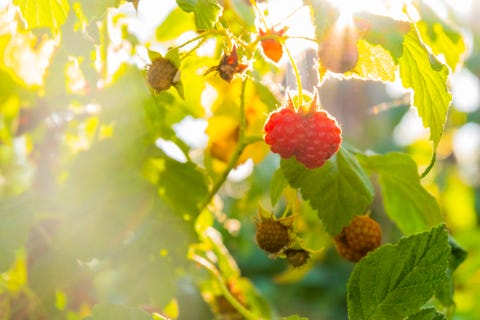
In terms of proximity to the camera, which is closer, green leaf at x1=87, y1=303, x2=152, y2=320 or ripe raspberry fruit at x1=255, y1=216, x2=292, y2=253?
green leaf at x1=87, y1=303, x2=152, y2=320

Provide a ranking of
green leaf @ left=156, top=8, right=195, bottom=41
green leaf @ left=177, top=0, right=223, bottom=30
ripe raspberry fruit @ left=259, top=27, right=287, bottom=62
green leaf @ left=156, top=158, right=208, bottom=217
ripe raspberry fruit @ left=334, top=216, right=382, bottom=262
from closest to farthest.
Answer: green leaf @ left=177, top=0, right=223, bottom=30 → ripe raspberry fruit @ left=259, top=27, right=287, bottom=62 → ripe raspberry fruit @ left=334, top=216, right=382, bottom=262 → green leaf @ left=156, top=158, right=208, bottom=217 → green leaf @ left=156, top=8, right=195, bottom=41

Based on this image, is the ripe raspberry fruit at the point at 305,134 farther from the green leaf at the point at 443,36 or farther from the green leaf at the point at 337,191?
the green leaf at the point at 443,36

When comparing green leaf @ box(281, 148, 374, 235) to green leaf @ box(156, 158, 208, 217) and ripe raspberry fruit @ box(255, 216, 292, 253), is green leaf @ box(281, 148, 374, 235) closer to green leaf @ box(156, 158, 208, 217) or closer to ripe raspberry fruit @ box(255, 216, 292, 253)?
ripe raspberry fruit @ box(255, 216, 292, 253)

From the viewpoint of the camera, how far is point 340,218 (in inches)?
43.7

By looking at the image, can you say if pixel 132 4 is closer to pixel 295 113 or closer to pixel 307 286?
pixel 295 113

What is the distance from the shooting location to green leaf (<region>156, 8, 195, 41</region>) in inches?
66.1

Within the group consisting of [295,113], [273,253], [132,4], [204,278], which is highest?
[132,4]

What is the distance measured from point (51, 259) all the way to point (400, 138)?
273cm

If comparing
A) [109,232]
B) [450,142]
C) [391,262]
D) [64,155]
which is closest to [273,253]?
[391,262]

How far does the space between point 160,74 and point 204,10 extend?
11cm

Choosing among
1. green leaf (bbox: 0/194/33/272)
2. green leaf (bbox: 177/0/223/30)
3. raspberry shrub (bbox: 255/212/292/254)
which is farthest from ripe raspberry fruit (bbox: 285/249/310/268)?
green leaf (bbox: 0/194/33/272)

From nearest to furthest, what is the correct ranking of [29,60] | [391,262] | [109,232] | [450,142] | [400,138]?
[391,262]
[109,232]
[29,60]
[450,142]
[400,138]

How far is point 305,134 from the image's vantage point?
966 millimetres

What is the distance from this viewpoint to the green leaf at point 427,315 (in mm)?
894
